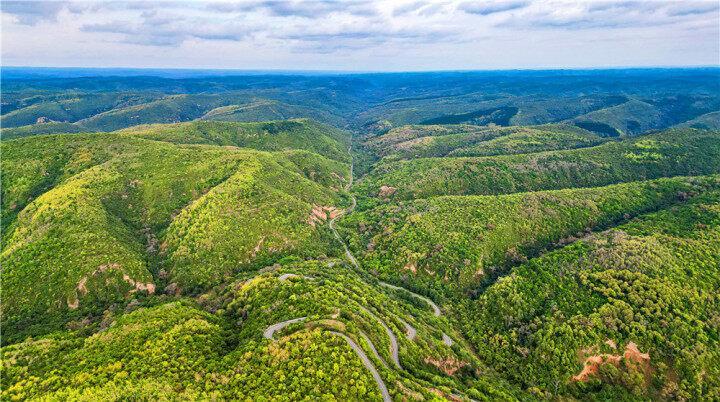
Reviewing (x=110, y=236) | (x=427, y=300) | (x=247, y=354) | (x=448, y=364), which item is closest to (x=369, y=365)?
(x=247, y=354)

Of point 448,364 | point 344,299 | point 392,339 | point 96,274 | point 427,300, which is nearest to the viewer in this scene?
point 392,339

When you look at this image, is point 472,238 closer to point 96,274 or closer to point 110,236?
point 96,274

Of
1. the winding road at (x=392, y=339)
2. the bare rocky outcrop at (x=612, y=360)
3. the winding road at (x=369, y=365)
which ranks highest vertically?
the winding road at (x=369, y=365)

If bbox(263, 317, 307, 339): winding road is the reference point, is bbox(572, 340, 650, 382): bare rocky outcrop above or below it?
below

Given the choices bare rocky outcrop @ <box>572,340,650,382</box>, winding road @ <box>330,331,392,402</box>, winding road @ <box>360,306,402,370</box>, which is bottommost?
bare rocky outcrop @ <box>572,340,650,382</box>

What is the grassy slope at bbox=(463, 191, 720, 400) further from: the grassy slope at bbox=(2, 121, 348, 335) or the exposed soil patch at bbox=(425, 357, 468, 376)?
the grassy slope at bbox=(2, 121, 348, 335)

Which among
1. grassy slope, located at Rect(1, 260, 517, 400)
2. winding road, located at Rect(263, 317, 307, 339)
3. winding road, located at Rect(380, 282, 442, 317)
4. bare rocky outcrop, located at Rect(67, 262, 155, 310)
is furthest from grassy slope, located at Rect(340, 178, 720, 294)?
bare rocky outcrop, located at Rect(67, 262, 155, 310)

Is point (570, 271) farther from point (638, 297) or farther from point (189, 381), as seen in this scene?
point (189, 381)

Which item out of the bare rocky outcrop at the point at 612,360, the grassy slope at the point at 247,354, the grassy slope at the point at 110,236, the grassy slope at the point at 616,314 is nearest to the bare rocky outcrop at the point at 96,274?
the grassy slope at the point at 110,236

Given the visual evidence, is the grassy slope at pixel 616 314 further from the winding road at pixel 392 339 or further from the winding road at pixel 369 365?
the winding road at pixel 369 365

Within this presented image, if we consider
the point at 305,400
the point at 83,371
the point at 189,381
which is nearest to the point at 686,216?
the point at 305,400

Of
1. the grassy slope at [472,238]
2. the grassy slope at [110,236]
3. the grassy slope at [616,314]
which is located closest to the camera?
the grassy slope at [616,314]
